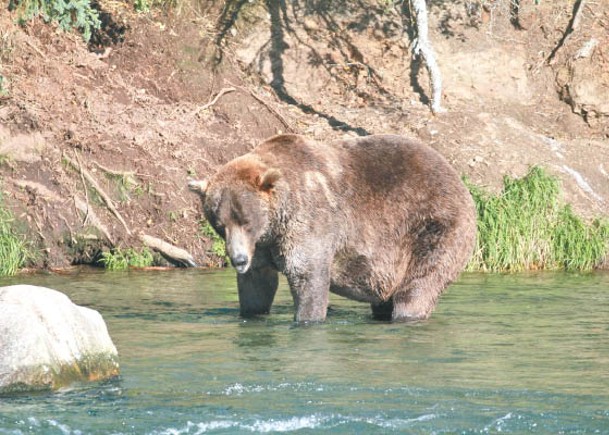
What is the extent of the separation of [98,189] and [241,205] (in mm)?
6923

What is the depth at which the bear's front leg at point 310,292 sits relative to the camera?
33.5 ft

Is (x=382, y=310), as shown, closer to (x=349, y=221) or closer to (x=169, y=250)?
(x=349, y=221)

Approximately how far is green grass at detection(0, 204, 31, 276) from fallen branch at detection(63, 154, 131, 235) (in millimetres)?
1351

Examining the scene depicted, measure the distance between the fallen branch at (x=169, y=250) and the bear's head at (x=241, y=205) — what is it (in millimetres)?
6207

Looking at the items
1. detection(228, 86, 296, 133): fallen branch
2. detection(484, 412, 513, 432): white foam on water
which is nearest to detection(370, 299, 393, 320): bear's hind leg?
detection(484, 412, 513, 432): white foam on water

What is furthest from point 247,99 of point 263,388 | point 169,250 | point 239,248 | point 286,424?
point 286,424

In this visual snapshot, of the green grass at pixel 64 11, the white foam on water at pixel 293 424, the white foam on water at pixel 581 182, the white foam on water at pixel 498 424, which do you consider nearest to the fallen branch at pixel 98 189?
the green grass at pixel 64 11

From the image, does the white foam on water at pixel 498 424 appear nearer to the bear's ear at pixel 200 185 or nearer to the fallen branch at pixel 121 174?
the bear's ear at pixel 200 185

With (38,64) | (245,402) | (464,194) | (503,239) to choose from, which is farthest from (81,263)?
(245,402)

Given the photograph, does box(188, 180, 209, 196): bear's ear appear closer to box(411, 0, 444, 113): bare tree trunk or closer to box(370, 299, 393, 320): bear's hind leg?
box(370, 299, 393, 320): bear's hind leg

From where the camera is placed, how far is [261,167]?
1012 centimetres

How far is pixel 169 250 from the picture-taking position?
53.3 feet

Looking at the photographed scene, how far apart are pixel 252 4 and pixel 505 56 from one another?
4715mm

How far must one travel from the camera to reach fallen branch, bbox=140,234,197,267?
16219 millimetres
